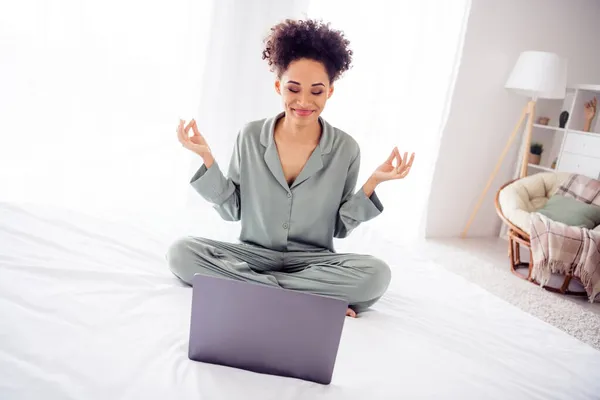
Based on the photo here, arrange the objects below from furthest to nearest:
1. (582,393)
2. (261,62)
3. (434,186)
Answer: (434,186), (261,62), (582,393)

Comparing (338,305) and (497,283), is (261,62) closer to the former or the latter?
(497,283)

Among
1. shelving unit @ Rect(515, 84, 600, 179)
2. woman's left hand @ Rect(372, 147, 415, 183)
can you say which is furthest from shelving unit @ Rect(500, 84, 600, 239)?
woman's left hand @ Rect(372, 147, 415, 183)

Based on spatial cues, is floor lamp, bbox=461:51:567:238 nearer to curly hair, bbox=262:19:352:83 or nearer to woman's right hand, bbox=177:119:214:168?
curly hair, bbox=262:19:352:83

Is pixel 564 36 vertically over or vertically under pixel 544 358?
over

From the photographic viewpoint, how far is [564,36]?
3256mm

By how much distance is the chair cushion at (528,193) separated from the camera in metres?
2.67

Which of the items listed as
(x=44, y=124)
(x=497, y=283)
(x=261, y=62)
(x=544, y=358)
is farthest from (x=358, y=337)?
(x=44, y=124)

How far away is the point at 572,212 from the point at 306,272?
199 centimetres

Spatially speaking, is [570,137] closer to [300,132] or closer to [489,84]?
[489,84]

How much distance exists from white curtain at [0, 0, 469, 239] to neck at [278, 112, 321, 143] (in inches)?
36.1

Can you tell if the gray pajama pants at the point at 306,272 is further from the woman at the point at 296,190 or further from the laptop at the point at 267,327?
the laptop at the point at 267,327

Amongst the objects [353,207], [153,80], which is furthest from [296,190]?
[153,80]

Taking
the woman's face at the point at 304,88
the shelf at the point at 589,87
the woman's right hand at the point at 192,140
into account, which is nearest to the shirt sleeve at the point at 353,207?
the woman's face at the point at 304,88

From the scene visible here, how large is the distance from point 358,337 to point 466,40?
2.36m
